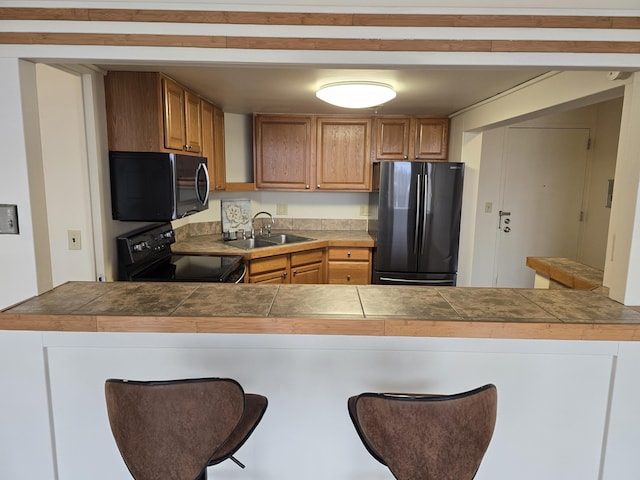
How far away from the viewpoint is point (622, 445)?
1350 mm

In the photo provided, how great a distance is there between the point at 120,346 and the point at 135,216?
1030 mm

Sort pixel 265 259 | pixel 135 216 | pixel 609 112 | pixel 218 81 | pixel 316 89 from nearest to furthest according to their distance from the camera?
pixel 135 216 < pixel 218 81 < pixel 316 89 < pixel 265 259 < pixel 609 112

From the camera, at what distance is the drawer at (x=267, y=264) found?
3.01 metres

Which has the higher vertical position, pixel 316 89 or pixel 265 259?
pixel 316 89

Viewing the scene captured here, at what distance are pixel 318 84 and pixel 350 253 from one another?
163 centimetres

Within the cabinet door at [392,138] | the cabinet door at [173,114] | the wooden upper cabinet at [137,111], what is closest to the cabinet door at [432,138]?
the cabinet door at [392,138]

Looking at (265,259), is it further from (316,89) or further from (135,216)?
(316,89)

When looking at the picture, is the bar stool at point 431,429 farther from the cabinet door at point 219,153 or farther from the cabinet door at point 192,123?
the cabinet door at point 219,153

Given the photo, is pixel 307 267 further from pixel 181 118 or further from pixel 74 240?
pixel 74 240

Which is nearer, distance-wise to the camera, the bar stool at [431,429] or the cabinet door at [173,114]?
the bar stool at [431,429]

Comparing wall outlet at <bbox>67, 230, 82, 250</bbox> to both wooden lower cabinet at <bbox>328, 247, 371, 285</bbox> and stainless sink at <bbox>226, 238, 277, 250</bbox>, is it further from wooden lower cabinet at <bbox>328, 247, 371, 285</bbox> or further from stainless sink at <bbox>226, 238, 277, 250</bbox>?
wooden lower cabinet at <bbox>328, 247, 371, 285</bbox>

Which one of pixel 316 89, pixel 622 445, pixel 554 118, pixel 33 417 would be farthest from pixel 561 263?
pixel 33 417

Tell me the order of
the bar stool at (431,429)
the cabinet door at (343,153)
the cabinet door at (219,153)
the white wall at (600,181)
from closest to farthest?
the bar stool at (431,429) < the cabinet door at (219,153) < the white wall at (600,181) < the cabinet door at (343,153)

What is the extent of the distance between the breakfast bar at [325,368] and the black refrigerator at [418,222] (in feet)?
6.14
